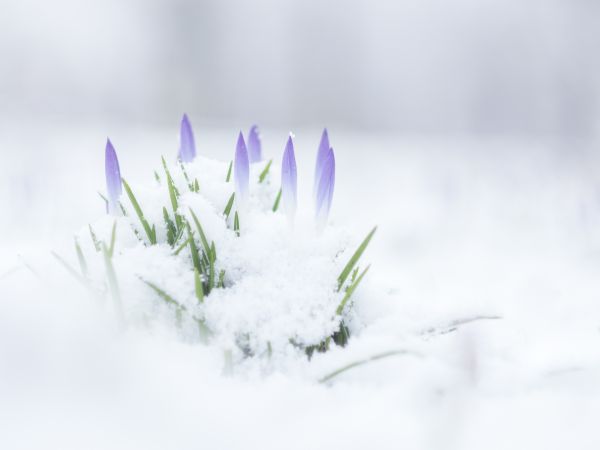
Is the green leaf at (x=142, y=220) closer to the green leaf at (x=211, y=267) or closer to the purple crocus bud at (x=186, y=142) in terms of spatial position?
the green leaf at (x=211, y=267)

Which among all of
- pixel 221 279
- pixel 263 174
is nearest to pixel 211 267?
pixel 221 279

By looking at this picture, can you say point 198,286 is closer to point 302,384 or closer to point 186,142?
point 302,384

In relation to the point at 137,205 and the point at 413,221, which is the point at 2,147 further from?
the point at 137,205

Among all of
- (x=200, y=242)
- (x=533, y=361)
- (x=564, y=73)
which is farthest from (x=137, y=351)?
(x=564, y=73)

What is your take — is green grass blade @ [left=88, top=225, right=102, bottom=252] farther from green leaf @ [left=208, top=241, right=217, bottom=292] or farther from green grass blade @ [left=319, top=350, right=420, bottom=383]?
green grass blade @ [left=319, top=350, right=420, bottom=383]

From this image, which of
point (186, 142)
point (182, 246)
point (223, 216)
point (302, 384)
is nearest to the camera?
point (302, 384)

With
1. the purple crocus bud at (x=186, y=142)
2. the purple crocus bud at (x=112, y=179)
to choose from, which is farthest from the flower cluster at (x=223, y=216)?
the purple crocus bud at (x=186, y=142)

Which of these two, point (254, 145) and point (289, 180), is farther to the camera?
point (254, 145)
